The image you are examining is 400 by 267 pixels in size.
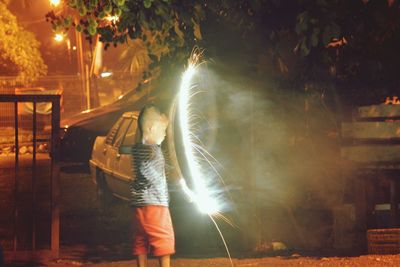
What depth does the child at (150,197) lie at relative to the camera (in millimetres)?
5969

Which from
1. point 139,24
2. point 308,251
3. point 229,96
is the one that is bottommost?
point 308,251

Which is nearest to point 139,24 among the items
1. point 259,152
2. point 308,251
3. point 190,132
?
point 190,132

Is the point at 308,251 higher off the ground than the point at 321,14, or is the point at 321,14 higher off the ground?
the point at 321,14

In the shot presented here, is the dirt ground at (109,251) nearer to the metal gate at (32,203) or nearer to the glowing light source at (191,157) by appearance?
the metal gate at (32,203)

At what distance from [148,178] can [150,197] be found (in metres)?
0.16

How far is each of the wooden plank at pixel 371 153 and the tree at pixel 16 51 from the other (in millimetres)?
22752

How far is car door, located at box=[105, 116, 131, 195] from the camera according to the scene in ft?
36.1

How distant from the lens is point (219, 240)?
30.6 ft

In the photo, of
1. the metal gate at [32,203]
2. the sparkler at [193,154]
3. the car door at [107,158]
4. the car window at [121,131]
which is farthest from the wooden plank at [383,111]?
the car door at [107,158]

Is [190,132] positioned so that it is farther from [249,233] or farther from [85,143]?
[85,143]

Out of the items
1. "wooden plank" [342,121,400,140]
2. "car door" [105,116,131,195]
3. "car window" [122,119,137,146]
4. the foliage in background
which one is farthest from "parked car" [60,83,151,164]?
"wooden plank" [342,121,400,140]

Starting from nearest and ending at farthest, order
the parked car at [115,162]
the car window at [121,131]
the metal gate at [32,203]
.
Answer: the metal gate at [32,203] → the parked car at [115,162] → the car window at [121,131]

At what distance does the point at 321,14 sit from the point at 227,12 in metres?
2.32

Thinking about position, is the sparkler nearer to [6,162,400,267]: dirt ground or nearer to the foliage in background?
[6,162,400,267]: dirt ground
